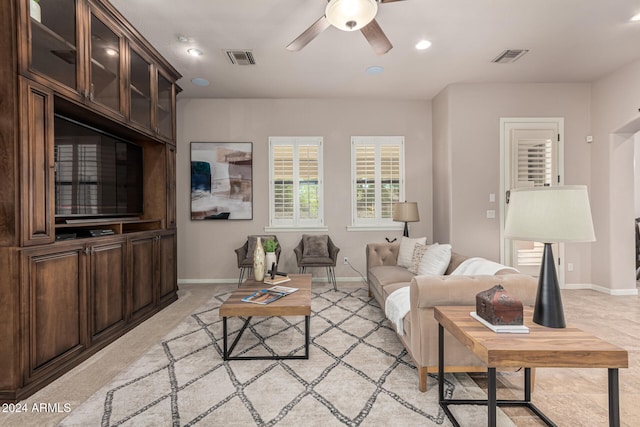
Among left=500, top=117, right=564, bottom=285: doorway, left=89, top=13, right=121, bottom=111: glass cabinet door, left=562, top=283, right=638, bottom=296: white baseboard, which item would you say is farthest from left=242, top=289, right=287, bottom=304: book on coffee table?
left=562, top=283, right=638, bottom=296: white baseboard

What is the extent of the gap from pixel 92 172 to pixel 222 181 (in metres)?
2.12

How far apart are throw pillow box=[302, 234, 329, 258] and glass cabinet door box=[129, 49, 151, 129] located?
2.65m

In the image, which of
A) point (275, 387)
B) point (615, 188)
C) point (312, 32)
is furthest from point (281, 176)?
point (615, 188)

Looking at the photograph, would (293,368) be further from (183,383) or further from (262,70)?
(262,70)

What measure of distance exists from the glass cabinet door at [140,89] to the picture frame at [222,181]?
4.69ft

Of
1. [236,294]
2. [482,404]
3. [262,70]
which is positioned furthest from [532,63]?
[236,294]

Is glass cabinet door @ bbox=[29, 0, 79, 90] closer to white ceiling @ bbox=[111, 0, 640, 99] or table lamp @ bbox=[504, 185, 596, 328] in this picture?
white ceiling @ bbox=[111, 0, 640, 99]

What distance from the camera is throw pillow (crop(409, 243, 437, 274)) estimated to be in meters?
3.31

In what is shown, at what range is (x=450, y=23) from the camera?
2869mm

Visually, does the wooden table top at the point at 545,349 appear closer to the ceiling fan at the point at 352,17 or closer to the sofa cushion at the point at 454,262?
the sofa cushion at the point at 454,262

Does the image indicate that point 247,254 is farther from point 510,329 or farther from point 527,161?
point 527,161

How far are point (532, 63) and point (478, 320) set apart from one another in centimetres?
385

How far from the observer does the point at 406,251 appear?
12.0 ft

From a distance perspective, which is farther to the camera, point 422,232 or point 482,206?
point 422,232
